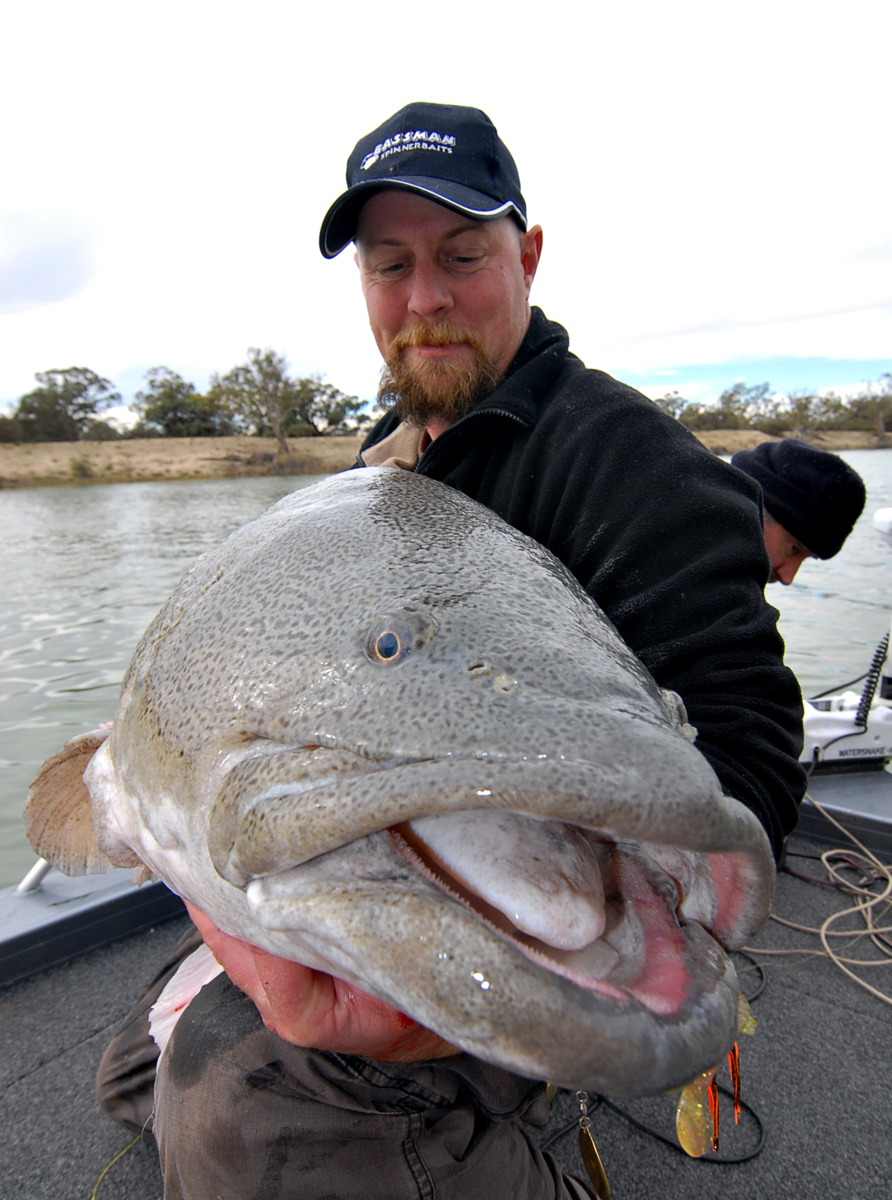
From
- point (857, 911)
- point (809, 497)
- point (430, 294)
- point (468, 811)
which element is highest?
point (430, 294)

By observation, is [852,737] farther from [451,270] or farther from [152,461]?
[152,461]

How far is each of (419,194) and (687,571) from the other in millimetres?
1488

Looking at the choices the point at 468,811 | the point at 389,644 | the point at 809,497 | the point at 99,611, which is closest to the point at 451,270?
the point at 389,644

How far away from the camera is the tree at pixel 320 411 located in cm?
7331

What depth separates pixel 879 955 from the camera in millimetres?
2936

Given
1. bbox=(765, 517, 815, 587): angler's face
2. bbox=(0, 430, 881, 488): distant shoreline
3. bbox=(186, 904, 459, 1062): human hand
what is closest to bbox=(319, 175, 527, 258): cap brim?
bbox=(186, 904, 459, 1062): human hand

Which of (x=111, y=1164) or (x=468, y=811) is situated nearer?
(x=468, y=811)

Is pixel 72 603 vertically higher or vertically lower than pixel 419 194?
lower

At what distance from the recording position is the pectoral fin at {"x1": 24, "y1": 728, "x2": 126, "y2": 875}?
6.86 feet

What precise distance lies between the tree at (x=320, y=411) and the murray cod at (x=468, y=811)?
238 ft

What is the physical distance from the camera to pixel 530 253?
278cm

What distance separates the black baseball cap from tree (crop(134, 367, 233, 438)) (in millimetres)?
74741

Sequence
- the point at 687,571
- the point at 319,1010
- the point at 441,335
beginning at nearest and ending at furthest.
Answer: the point at 319,1010 < the point at 687,571 < the point at 441,335

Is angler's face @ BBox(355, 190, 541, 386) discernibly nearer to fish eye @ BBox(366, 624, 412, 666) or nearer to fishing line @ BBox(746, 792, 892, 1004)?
fish eye @ BBox(366, 624, 412, 666)
